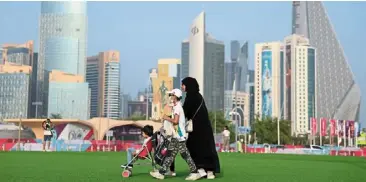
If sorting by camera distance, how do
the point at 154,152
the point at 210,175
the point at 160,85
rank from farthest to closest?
1. the point at 160,85
2. the point at 154,152
3. the point at 210,175

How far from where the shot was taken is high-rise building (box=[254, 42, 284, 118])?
15825 centimetres

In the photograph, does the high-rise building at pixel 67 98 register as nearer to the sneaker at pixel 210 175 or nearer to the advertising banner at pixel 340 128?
the advertising banner at pixel 340 128

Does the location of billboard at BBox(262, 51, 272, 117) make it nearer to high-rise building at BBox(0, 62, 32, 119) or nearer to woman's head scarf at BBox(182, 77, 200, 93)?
high-rise building at BBox(0, 62, 32, 119)

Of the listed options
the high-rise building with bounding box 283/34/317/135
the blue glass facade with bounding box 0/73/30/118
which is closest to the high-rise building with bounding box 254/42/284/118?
the high-rise building with bounding box 283/34/317/135

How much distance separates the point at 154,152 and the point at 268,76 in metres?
156

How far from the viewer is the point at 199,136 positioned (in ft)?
27.7

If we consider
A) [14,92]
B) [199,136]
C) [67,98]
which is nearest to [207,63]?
[67,98]

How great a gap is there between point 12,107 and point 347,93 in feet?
338

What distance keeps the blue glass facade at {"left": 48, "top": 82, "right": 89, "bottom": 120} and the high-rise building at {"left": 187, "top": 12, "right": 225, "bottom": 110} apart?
3786 centimetres

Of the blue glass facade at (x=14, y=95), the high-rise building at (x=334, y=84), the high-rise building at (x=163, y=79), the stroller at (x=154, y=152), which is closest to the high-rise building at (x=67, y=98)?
the blue glass facade at (x=14, y=95)

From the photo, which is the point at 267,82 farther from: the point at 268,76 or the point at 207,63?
the point at 207,63

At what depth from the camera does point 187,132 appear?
844 centimetres

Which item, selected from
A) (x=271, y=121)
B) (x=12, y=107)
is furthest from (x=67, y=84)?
(x=271, y=121)

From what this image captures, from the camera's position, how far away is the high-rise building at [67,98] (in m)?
159
